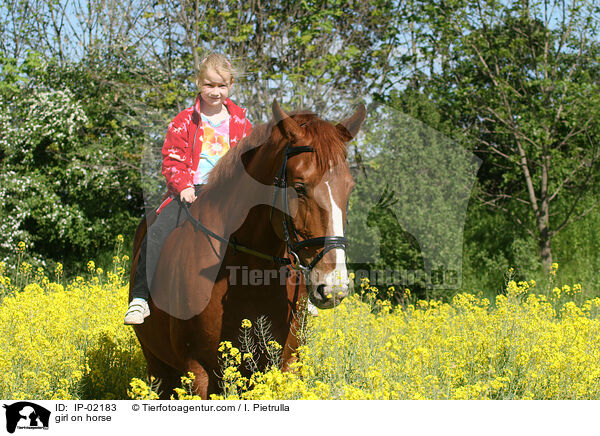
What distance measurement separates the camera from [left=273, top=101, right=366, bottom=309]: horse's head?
102 inches

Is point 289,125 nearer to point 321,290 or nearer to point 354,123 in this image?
point 354,123

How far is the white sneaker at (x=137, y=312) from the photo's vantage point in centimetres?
341

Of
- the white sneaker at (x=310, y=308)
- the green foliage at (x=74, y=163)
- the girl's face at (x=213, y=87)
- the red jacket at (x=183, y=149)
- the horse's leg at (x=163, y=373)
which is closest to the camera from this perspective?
the white sneaker at (x=310, y=308)

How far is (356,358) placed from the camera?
179 inches

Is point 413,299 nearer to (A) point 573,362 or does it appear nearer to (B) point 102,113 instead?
(A) point 573,362

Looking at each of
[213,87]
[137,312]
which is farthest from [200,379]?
[213,87]

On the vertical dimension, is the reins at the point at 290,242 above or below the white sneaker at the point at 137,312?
above

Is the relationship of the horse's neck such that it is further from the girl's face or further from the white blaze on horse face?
the girl's face

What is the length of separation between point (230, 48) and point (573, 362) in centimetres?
740

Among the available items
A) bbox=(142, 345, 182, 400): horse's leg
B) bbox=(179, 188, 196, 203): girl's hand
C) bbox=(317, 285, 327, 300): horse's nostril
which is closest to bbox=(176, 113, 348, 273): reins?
bbox=(317, 285, 327, 300): horse's nostril

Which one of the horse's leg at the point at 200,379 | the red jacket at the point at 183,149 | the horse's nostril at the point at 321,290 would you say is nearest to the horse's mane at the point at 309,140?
the red jacket at the point at 183,149

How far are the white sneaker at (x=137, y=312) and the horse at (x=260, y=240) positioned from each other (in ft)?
0.49
